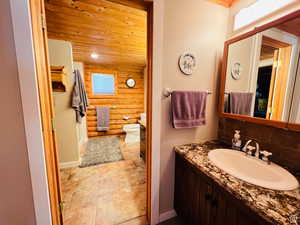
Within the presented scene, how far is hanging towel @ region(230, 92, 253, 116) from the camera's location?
1.18 metres

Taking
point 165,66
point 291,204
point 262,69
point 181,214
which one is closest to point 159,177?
point 181,214

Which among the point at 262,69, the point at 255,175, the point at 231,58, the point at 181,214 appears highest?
the point at 231,58

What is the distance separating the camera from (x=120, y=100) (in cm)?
418

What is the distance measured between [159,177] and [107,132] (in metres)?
3.24

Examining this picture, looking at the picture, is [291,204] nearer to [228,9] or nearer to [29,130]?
[29,130]

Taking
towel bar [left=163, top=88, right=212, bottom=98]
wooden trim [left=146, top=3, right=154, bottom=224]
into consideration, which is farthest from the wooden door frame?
towel bar [left=163, top=88, right=212, bottom=98]

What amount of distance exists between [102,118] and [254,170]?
147 inches

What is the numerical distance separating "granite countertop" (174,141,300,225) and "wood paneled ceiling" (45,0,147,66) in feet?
4.85

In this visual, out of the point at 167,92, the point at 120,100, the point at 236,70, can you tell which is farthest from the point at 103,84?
the point at 236,70

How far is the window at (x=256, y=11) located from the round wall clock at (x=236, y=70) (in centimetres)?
39

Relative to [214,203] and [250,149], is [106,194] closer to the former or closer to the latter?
[214,203]

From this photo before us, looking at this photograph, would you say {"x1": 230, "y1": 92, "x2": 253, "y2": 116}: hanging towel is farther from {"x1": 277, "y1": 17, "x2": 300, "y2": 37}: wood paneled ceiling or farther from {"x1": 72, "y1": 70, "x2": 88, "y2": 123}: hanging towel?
{"x1": 72, "y1": 70, "x2": 88, "y2": 123}: hanging towel

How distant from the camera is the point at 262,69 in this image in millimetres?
1072

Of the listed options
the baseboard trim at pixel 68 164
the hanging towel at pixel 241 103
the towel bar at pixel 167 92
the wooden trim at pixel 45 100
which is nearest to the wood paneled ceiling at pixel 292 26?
the hanging towel at pixel 241 103
